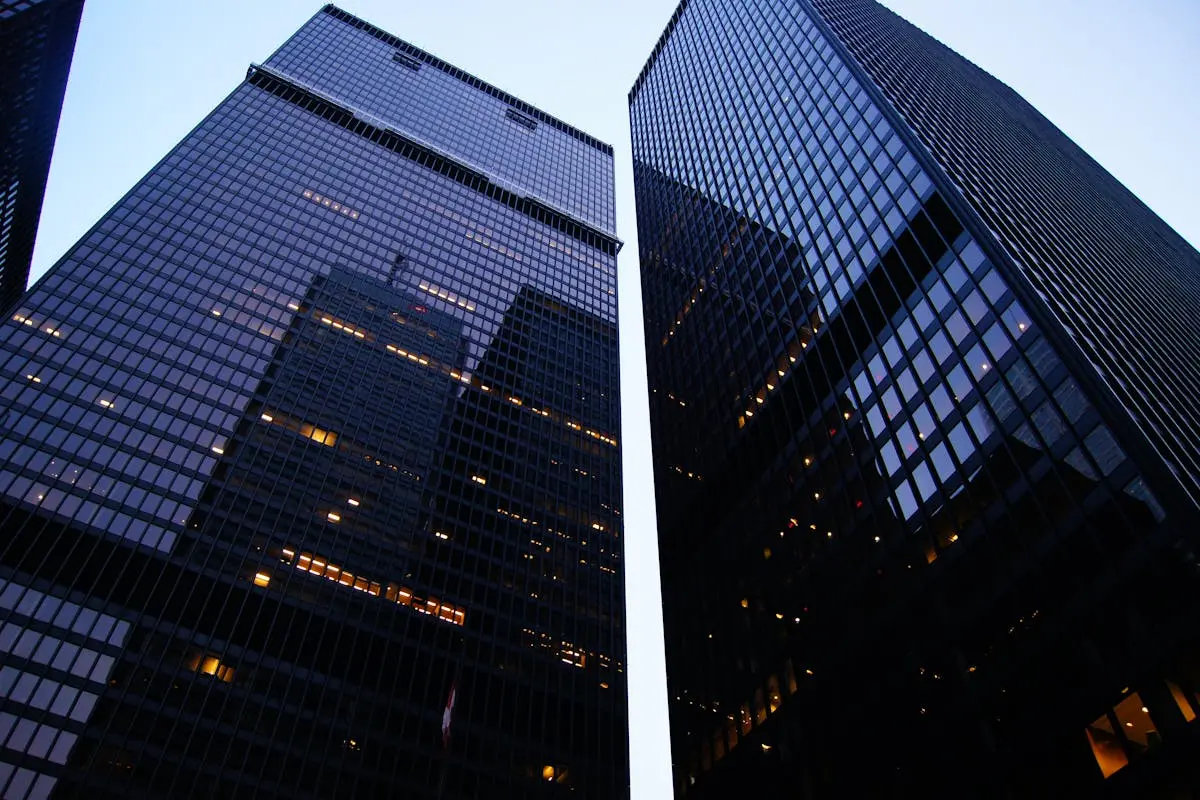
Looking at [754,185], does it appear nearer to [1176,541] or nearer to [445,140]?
[1176,541]

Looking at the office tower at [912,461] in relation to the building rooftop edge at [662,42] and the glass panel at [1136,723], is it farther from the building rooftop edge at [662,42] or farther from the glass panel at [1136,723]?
the building rooftop edge at [662,42]

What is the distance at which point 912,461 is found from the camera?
51.8m

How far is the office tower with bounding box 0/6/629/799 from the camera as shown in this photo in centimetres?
6794

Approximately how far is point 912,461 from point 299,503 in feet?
191

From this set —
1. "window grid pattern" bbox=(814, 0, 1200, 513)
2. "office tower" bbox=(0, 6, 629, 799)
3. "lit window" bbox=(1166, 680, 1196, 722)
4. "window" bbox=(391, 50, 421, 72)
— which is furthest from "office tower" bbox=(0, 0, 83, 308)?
"window" bbox=(391, 50, 421, 72)

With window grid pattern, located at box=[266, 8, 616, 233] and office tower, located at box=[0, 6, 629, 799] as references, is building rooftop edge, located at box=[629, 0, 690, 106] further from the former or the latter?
office tower, located at box=[0, 6, 629, 799]

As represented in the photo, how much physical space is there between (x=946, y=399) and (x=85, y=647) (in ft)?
203

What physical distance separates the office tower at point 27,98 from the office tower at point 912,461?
6407 cm

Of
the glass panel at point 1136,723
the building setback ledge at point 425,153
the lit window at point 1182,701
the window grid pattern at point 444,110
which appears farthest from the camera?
the window grid pattern at point 444,110

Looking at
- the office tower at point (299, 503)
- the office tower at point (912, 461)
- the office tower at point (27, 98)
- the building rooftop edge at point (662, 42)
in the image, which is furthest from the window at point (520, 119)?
the office tower at point (27, 98)

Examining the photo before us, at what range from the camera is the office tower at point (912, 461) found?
123 ft

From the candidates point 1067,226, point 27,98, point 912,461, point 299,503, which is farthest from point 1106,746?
point 27,98

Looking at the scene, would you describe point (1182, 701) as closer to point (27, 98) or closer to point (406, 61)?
point (27, 98)

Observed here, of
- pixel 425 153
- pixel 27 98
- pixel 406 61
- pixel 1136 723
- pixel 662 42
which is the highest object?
pixel 406 61
